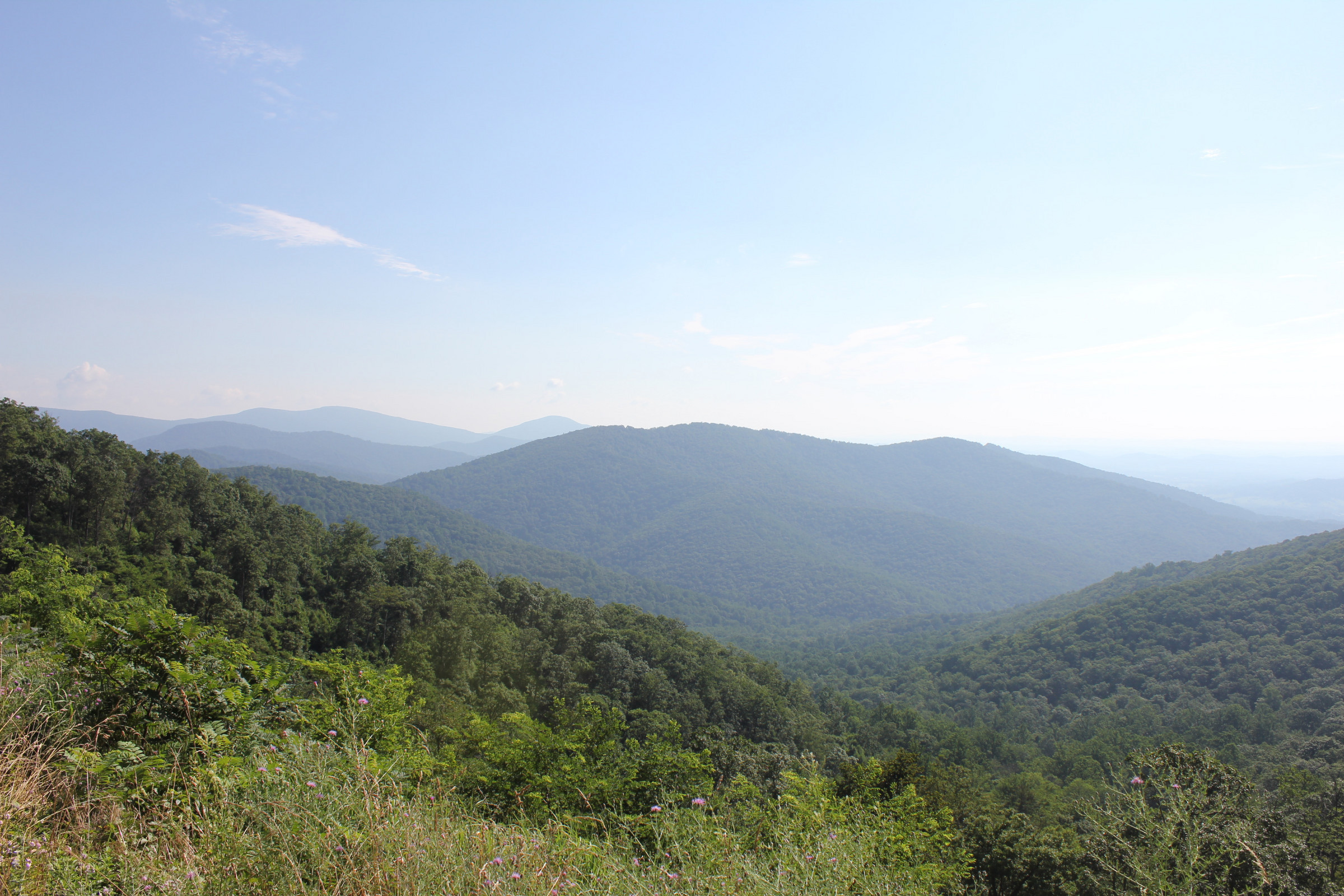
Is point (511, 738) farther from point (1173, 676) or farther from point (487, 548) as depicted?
point (487, 548)

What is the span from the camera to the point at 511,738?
47.1 ft

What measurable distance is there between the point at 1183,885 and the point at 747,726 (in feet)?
111

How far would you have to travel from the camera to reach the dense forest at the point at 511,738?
3549 millimetres

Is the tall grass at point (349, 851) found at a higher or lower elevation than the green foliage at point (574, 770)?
higher

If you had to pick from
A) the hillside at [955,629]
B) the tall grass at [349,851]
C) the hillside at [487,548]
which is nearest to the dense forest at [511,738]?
the tall grass at [349,851]

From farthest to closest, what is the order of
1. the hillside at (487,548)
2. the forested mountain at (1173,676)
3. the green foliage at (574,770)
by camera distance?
the hillside at (487,548) → the forested mountain at (1173,676) → the green foliage at (574,770)

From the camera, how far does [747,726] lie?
119ft

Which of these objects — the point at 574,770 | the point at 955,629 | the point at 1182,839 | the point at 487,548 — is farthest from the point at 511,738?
the point at 487,548

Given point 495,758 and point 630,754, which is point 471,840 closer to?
point 495,758

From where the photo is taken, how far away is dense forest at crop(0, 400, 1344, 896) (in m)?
3.55

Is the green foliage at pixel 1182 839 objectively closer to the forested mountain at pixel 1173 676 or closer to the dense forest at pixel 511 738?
the dense forest at pixel 511 738

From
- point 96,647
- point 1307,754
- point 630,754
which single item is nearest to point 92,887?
point 96,647

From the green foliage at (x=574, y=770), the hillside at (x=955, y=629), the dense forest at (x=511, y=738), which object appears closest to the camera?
the dense forest at (x=511, y=738)

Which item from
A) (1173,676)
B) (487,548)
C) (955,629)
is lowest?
(955,629)
